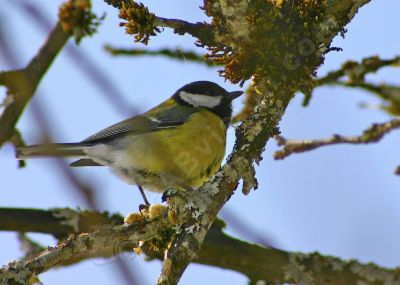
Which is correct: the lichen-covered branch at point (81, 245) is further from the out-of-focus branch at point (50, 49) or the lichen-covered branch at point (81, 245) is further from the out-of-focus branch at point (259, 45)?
the out-of-focus branch at point (50, 49)

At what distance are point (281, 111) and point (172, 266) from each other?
117cm

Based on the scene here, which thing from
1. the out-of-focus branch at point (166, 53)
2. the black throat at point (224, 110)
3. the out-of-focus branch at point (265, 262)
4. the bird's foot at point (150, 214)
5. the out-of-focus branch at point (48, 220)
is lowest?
the bird's foot at point (150, 214)

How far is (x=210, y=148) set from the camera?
16.2ft

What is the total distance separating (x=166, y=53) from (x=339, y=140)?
68.0 inches

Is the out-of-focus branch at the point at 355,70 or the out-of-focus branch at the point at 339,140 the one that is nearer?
the out-of-focus branch at the point at 339,140

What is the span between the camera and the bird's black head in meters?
5.83

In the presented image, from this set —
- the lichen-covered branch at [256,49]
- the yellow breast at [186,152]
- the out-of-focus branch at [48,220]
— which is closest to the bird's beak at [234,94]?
the yellow breast at [186,152]

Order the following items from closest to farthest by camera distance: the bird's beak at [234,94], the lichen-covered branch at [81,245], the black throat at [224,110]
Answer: the lichen-covered branch at [81,245] < the black throat at [224,110] < the bird's beak at [234,94]

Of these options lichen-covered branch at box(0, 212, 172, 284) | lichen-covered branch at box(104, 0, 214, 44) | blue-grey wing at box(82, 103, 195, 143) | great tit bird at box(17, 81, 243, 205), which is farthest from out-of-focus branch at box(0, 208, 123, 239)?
lichen-covered branch at box(104, 0, 214, 44)

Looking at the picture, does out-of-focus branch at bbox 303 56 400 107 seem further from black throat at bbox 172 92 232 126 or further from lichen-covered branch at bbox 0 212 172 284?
lichen-covered branch at bbox 0 212 172 284

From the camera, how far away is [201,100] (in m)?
5.97

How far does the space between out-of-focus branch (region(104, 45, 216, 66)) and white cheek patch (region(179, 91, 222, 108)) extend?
0.77 meters

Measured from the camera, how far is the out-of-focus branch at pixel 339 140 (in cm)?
448

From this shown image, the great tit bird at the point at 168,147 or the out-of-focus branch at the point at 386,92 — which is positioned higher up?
the out-of-focus branch at the point at 386,92
